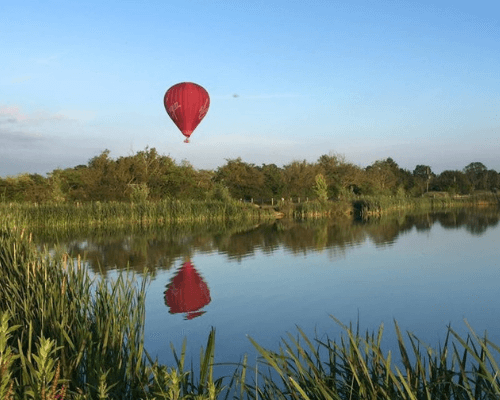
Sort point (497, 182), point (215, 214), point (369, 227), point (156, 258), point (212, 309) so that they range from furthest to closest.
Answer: point (497, 182) → point (215, 214) → point (369, 227) → point (156, 258) → point (212, 309)

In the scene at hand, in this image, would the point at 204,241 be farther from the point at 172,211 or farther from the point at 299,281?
the point at 172,211

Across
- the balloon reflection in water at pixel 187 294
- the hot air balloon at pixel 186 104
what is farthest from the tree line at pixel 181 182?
the balloon reflection in water at pixel 187 294

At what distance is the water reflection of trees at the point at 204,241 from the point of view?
56.7ft

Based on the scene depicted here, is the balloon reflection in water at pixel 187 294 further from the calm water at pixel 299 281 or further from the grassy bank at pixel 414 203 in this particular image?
the grassy bank at pixel 414 203

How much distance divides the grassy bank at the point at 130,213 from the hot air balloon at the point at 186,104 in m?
11.5

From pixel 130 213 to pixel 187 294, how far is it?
19812mm

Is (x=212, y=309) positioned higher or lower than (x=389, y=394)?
lower

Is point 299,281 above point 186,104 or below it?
below

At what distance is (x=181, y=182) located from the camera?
40812mm

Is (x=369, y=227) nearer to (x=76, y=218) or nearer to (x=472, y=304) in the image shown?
(x=76, y=218)

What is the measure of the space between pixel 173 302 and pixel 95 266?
537 cm

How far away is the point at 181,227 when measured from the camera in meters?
28.7

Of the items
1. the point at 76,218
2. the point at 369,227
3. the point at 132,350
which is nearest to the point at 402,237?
the point at 369,227

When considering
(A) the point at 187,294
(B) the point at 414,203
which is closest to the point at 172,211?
(A) the point at 187,294
